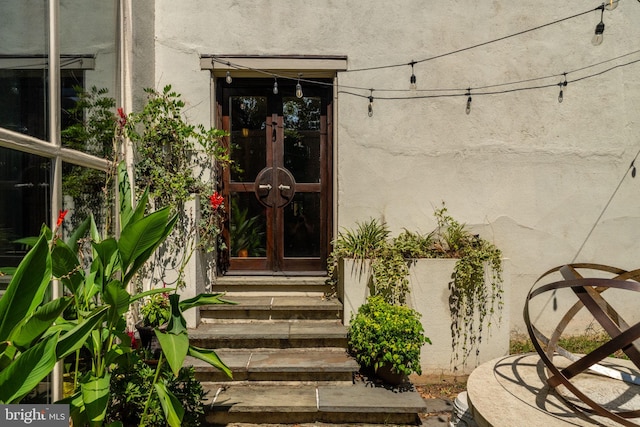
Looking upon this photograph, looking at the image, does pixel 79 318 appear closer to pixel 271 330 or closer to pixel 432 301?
pixel 271 330

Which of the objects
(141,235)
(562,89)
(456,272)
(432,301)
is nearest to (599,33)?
(562,89)

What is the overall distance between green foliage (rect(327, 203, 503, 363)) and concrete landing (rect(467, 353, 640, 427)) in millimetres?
1187

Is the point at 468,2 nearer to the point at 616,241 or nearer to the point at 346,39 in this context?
the point at 346,39

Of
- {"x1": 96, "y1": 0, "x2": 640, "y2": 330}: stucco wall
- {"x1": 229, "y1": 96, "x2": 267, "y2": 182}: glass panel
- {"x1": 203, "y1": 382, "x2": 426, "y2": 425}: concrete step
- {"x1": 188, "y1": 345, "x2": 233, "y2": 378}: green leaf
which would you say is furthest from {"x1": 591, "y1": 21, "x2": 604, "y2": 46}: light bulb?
{"x1": 188, "y1": 345, "x2": 233, "y2": 378}: green leaf

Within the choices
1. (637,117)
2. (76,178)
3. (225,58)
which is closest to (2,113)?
(76,178)

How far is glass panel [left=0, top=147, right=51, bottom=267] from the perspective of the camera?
2391mm

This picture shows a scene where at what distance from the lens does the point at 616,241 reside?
4.70 metres

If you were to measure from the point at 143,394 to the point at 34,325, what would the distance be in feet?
3.66

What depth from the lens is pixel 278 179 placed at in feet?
16.0

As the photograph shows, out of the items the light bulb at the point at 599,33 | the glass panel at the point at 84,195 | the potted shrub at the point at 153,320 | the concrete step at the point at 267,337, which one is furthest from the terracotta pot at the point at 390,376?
the light bulb at the point at 599,33

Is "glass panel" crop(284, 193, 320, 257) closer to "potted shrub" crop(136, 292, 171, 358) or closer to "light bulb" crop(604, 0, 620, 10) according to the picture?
"potted shrub" crop(136, 292, 171, 358)

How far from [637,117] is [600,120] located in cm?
42

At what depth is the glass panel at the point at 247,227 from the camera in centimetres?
489

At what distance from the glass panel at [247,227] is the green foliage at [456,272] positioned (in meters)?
1.03
